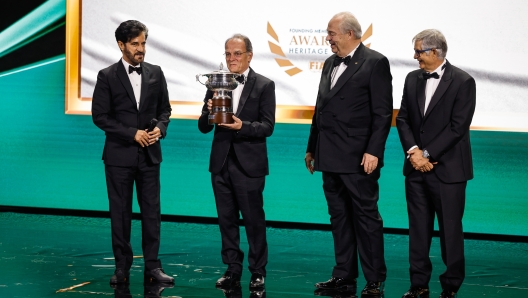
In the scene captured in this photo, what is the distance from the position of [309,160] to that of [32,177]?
12.8 feet

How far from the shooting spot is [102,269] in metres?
5.08

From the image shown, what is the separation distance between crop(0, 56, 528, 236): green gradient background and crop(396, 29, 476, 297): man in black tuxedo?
235 cm

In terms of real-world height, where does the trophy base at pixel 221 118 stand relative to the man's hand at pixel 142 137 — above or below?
above

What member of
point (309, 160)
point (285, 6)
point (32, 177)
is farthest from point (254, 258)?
point (32, 177)

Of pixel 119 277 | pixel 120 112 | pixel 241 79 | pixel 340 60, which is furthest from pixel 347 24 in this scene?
pixel 119 277

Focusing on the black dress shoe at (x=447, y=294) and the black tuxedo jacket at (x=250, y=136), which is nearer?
the black dress shoe at (x=447, y=294)

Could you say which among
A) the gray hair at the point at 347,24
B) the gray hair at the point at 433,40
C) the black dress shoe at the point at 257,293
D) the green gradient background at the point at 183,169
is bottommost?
the black dress shoe at the point at 257,293

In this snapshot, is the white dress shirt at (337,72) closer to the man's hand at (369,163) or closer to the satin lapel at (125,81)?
the man's hand at (369,163)

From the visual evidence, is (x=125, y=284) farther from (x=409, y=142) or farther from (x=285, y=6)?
(x=285, y=6)

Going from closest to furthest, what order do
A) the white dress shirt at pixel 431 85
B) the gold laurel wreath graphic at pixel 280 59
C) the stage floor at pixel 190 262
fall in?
the white dress shirt at pixel 431 85 → the stage floor at pixel 190 262 → the gold laurel wreath graphic at pixel 280 59

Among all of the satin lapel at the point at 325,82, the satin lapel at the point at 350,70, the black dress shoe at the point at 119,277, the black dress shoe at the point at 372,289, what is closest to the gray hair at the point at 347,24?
the satin lapel at the point at 350,70

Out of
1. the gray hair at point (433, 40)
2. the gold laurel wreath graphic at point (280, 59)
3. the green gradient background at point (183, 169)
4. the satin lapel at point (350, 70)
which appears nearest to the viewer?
the gray hair at point (433, 40)

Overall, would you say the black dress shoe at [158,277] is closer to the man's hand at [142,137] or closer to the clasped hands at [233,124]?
the man's hand at [142,137]

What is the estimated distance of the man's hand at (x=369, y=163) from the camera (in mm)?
4363
